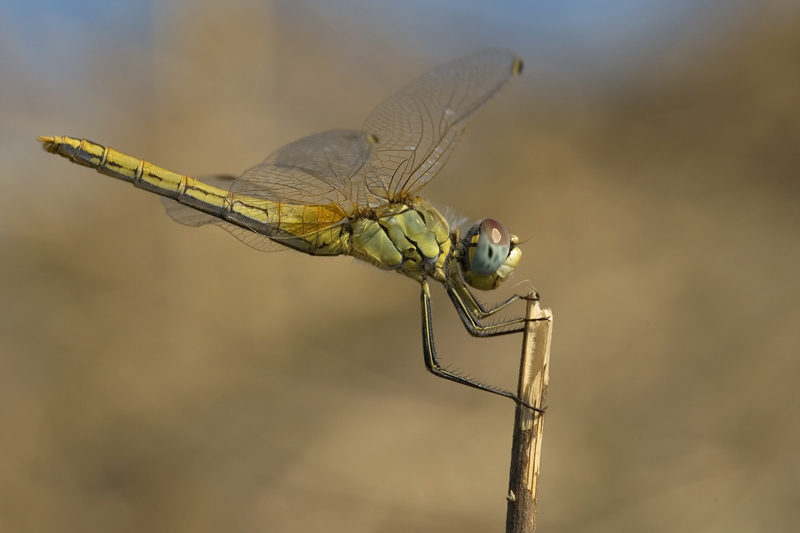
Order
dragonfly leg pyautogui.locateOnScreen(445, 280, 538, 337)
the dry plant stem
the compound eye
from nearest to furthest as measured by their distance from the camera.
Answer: the dry plant stem < dragonfly leg pyautogui.locateOnScreen(445, 280, 538, 337) < the compound eye

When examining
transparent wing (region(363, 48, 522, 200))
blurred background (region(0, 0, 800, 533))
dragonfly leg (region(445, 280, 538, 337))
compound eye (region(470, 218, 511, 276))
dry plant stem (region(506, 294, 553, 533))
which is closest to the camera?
dry plant stem (region(506, 294, 553, 533))

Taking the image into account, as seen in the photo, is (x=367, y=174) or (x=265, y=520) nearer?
(x=367, y=174)

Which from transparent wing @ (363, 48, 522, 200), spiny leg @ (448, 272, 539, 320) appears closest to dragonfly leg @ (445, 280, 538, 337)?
spiny leg @ (448, 272, 539, 320)

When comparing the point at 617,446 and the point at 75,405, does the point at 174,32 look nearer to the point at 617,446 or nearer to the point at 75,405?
the point at 75,405

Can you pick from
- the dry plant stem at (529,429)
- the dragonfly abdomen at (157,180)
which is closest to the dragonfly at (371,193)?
the dragonfly abdomen at (157,180)

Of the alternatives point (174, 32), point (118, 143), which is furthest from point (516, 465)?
point (174, 32)

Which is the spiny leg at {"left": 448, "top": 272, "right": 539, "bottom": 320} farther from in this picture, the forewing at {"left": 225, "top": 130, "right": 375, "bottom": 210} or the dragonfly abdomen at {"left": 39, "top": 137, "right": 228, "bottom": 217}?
the dragonfly abdomen at {"left": 39, "top": 137, "right": 228, "bottom": 217}
